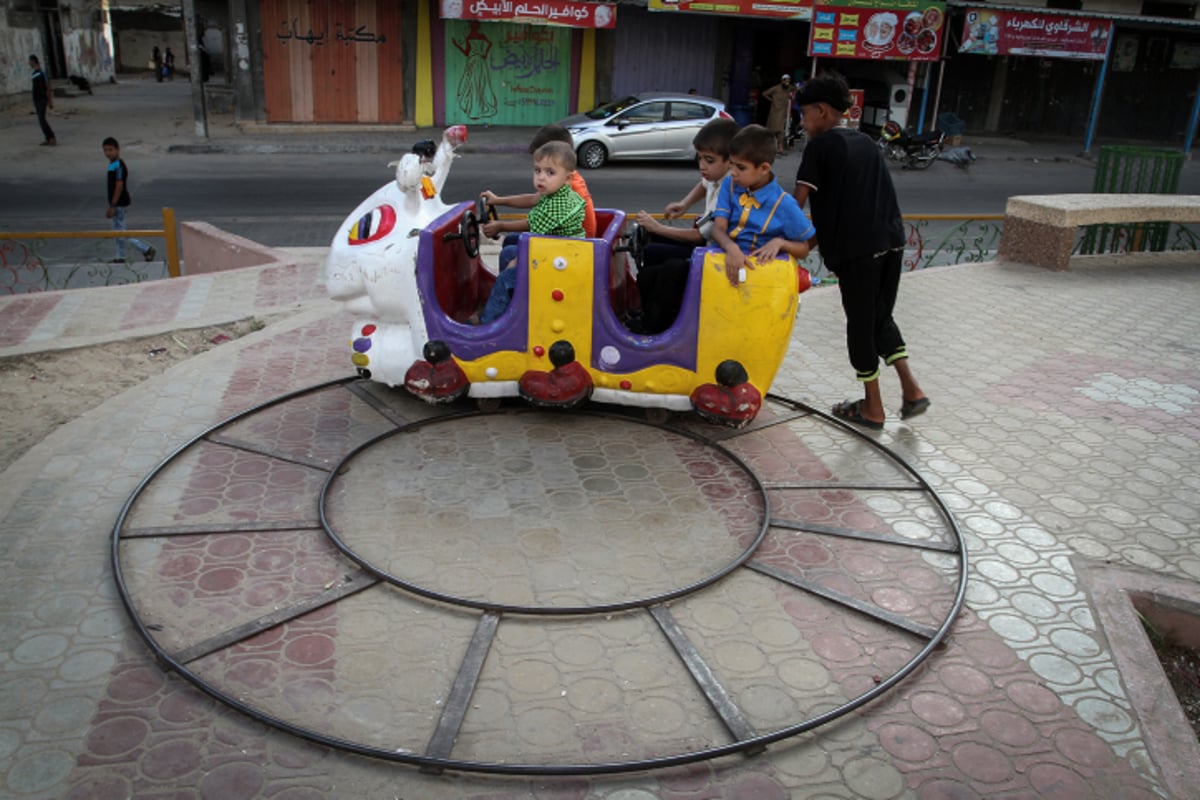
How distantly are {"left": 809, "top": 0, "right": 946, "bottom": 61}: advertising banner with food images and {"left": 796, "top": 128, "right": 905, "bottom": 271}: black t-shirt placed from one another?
15885 millimetres

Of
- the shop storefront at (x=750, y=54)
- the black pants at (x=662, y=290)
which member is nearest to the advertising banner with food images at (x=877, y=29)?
the shop storefront at (x=750, y=54)

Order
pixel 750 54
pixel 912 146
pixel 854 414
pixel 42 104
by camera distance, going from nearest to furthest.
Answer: pixel 854 414, pixel 42 104, pixel 912 146, pixel 750 54

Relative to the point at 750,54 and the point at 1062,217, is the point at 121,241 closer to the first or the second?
the point at 1062,217

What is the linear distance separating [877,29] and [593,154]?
734cm

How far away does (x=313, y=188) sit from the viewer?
1488 cm

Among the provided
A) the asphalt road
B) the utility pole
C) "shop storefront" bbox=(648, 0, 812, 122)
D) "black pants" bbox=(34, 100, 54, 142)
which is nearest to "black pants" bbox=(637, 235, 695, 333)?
the asphalt road

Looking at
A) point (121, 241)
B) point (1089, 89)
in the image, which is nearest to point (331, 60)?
point (121, 241)

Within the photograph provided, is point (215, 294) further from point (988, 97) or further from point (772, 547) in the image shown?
point (988, 97)

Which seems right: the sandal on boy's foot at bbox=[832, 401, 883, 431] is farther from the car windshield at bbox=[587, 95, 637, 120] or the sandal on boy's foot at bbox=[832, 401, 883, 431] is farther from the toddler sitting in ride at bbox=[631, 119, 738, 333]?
the car windshield at bbox=[587, 95, 637, 120]

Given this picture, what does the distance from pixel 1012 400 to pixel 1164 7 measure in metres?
23.9

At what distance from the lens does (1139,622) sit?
3.76 meters

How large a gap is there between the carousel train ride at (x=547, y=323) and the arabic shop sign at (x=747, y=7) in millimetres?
16188

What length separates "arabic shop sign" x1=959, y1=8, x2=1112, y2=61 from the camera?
69.7ft

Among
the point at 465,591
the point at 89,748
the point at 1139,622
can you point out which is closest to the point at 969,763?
the point at 1139,622
